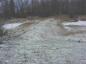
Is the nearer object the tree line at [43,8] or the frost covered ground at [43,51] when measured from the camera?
the frost covered ground at [43,51]

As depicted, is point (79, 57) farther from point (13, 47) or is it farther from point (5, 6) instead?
point (5, 6)

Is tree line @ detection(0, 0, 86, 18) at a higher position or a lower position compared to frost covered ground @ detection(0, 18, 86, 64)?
lower

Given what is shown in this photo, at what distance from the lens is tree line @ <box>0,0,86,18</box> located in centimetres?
1449

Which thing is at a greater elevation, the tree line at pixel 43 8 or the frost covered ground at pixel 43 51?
the frost covered ground at pixel 43 51

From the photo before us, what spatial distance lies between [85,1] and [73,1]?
0.90 m

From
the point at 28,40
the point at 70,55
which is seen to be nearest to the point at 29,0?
the point at 28,40

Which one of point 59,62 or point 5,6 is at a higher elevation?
point 59,62

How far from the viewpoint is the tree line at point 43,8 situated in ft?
47.5

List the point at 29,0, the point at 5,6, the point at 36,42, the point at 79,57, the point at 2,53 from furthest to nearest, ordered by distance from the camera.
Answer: the point at 29,0 → the point at 5,6 → the point at 36,42 → the point at 2,53 → the point at 79,57

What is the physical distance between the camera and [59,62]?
450cm

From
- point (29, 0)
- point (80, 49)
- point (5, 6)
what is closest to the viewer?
point (80, 49)

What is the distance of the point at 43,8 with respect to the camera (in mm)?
15859

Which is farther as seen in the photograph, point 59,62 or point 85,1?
point 85,1

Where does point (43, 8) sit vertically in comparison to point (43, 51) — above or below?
below
